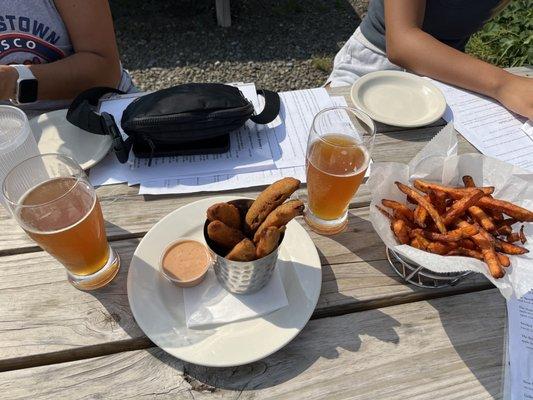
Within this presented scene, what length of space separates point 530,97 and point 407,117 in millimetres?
441

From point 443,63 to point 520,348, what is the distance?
1.09 m

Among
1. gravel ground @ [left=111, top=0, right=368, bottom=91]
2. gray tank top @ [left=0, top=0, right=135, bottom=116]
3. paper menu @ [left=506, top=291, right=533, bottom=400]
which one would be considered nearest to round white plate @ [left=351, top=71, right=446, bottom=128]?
paper menu @ [left=506, top=291, right=533, bottom=400]

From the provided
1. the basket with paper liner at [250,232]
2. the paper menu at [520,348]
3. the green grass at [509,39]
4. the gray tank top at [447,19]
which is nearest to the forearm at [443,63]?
the gray tank top at [447,19]

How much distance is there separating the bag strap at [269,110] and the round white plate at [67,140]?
46 centimetres

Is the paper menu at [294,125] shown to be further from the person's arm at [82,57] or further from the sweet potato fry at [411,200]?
the person's arm at [82,57]

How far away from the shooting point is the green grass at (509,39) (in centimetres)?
325

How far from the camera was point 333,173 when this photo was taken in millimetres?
953

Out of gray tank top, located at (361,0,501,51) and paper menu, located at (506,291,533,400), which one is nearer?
paper menu, located at (506,291,533,400)

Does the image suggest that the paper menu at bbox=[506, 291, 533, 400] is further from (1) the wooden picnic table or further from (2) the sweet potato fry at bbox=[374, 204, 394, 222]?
(2) the sweet potato fry at bbox=[374, 204, 394, 222]

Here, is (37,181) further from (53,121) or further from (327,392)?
(327,392)

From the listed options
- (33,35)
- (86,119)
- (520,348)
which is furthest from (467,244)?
(33,35)

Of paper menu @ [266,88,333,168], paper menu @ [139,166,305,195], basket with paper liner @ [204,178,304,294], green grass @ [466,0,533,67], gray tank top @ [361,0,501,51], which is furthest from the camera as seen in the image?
green grass @ [466,0,533,67]

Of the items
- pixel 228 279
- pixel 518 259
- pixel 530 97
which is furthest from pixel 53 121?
pixel 530 97

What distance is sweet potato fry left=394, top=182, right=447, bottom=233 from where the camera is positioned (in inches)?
34.0
